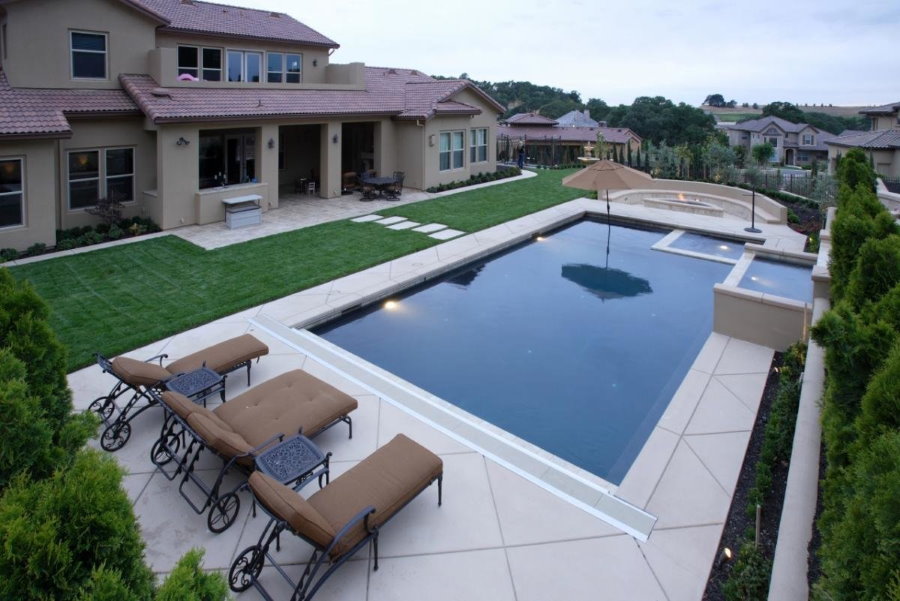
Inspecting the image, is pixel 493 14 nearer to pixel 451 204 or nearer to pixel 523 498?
pixel 451 204

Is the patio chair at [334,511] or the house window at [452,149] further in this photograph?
the house window at [452,149]

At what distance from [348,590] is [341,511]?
24.0 inches

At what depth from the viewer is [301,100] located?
2009cm

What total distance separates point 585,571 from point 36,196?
606 inches

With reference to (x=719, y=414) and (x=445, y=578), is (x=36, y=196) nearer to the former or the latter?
(x=445, y=578)

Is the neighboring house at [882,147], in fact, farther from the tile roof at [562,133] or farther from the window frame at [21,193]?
the window frame at [21,193]

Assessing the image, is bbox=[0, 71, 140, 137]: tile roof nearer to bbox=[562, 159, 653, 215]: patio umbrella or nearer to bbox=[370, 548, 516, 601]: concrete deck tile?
bbox=[562, 159, 653, 215]: patio umbrella

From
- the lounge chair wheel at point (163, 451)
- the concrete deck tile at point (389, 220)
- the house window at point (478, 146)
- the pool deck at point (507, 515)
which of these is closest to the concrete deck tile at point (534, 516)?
the pool deck at point (507, 515)

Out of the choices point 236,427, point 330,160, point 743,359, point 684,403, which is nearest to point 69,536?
point 236,427

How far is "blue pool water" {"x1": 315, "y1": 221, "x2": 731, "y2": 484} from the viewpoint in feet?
25.7

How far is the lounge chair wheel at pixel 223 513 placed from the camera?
5.23 m

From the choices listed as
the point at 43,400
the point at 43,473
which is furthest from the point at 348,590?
the point at 43,400

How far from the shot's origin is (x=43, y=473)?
3.49 m

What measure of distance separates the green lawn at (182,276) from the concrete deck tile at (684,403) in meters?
7.55
